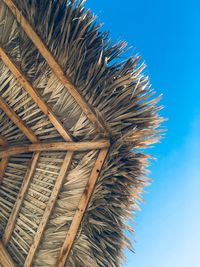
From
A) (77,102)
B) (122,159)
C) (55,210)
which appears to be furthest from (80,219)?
(77,102)

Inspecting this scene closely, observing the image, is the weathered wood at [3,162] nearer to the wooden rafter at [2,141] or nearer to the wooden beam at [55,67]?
the wooden rafter at [2,141]

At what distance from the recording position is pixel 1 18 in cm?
372

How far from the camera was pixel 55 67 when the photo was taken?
382 cm

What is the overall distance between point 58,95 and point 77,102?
21cm

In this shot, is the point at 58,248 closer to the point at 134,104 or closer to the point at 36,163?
the point at 36,163

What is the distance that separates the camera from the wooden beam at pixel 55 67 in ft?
12.0

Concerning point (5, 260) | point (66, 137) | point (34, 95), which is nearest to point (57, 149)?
point (66, 137)

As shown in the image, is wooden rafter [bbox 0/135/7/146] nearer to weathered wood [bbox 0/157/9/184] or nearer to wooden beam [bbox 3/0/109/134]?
weathered wood [bbox 0/157/9/184]

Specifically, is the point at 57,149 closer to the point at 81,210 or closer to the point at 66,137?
the point at 66,137

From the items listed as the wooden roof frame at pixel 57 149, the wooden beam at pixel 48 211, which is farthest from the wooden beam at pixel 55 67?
the wooden beam at pixel 48 211

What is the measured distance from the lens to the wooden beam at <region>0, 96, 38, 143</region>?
4074 millimetres

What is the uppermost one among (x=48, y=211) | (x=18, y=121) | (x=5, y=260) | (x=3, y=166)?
(x=18, y=121)

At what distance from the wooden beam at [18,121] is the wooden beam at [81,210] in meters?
0.77

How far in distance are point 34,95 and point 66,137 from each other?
56 centimetres
